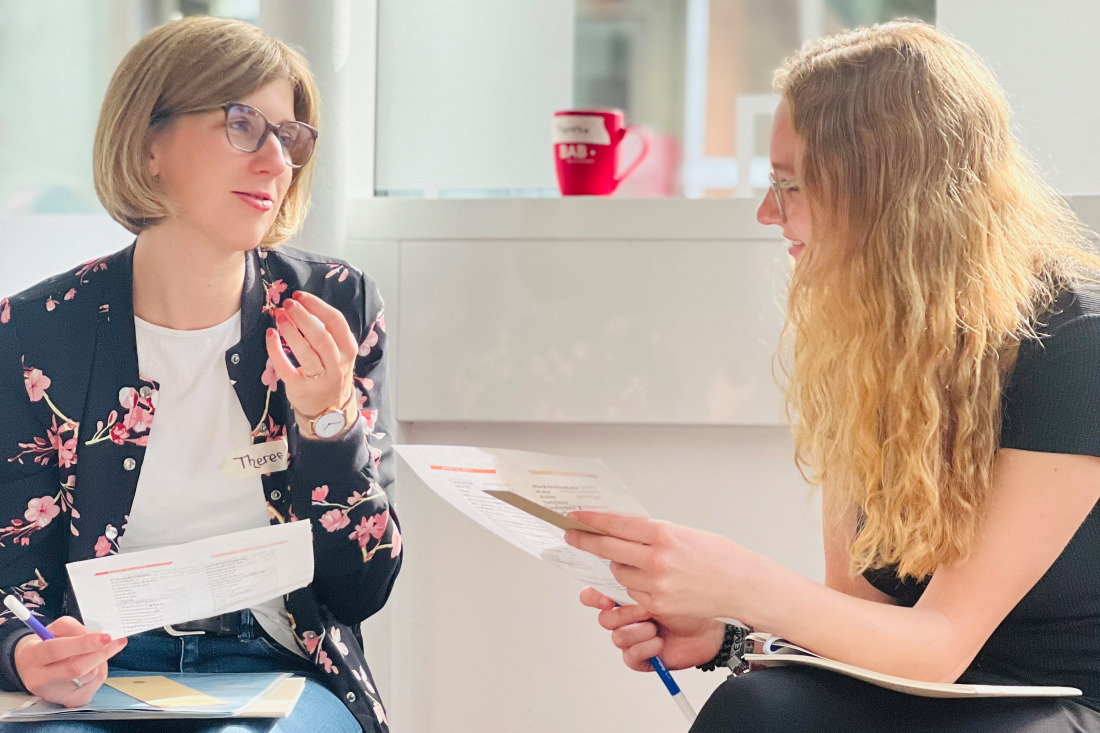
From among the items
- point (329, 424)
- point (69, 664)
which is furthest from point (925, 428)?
point (69, 664)

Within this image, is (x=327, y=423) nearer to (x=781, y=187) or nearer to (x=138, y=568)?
(x=138, y=568)

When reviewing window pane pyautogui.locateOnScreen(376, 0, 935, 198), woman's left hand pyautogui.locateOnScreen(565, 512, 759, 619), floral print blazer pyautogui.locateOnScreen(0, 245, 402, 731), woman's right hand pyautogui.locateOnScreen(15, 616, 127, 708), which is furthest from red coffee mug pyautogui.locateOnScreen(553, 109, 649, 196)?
woman's right hand pyautogui.locateOnScreen(15, 616, 127, 708)

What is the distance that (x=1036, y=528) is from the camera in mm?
937

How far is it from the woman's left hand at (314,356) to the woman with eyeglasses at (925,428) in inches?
14.0

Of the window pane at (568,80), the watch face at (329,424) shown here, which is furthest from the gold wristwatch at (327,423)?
the window pane at (568,80)

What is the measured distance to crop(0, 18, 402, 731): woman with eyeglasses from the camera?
1.16 meters

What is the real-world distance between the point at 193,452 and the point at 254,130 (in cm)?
38

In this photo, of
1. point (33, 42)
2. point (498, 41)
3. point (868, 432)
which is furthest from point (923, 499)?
point (33, 42)

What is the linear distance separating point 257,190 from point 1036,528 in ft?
2.94

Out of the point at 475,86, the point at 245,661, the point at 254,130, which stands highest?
the point at 475,86

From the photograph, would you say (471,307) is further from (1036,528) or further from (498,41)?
(1036,528)

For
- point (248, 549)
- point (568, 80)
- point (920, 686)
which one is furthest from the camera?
point (568, 80)

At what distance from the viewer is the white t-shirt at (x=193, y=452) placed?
1.20 metres

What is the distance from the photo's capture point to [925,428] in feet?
3.27
